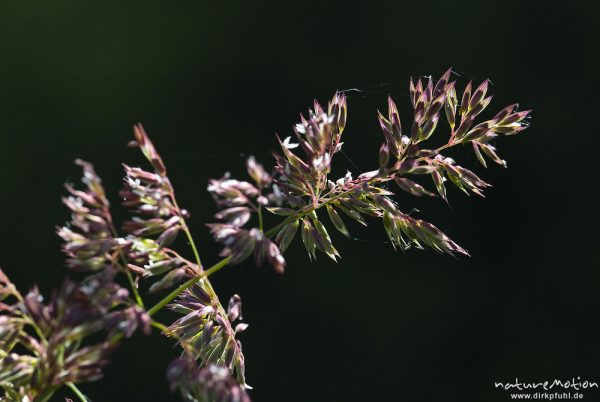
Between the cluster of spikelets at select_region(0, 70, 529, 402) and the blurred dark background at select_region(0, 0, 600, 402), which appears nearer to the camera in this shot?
the cluster of spikelets at select_region(0, 70, 529, 402)

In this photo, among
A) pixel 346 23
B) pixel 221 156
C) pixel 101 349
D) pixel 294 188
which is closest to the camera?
pixel 101 349

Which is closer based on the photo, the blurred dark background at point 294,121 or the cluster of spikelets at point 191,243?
the cluster of spikelets at point 191,243

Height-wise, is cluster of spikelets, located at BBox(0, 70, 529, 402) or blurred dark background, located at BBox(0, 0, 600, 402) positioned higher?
blurred dark background, located at BBox(0, 0, 600, 402)

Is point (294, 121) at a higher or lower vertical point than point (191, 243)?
higher

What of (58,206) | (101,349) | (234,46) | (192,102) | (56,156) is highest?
(234,46)

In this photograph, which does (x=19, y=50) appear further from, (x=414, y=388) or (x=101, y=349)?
(x=101, y=349)

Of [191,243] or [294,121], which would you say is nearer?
[191,243]

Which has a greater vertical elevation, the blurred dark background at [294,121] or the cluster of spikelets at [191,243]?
the blurred dark background at [294,121]

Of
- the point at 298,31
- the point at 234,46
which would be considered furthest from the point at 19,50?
the point at 298,31
